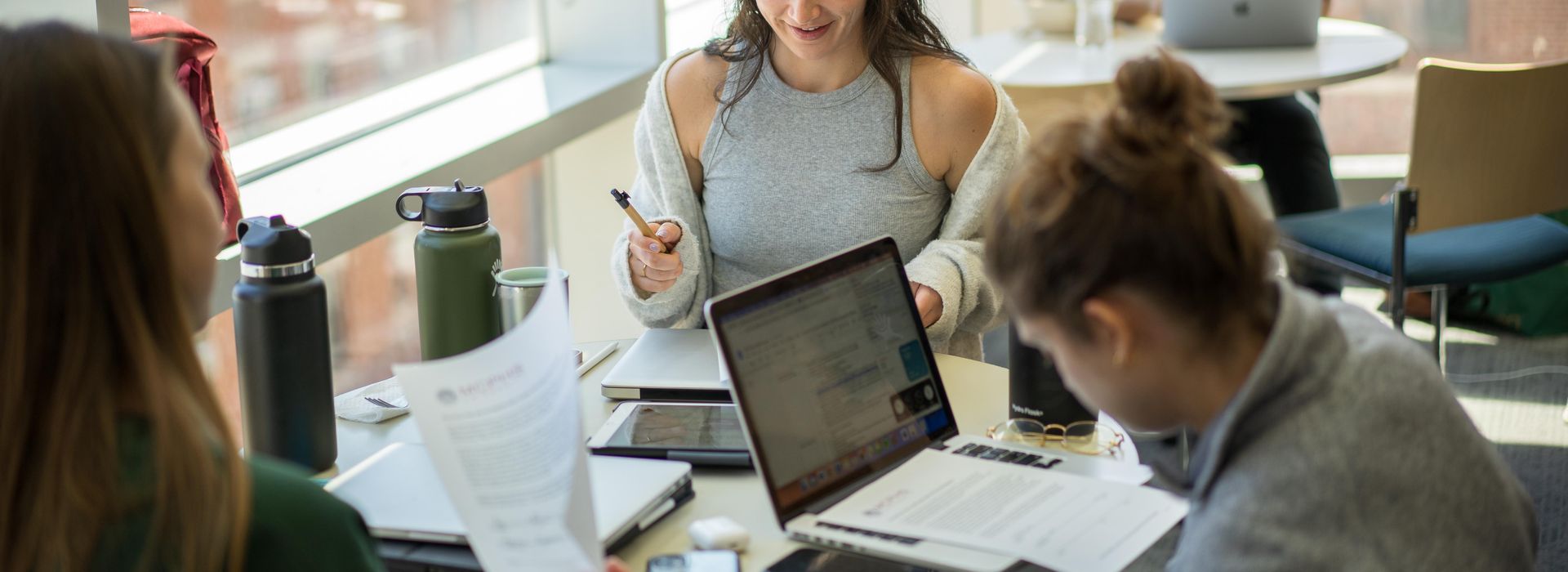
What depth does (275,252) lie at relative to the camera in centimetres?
116

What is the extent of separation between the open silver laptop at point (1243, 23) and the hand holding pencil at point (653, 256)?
2142 mm

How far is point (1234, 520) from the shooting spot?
2.95 ft

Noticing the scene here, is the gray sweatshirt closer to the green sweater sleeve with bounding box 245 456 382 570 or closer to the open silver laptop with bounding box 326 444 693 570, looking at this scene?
the open silver laptop with bounding box 326 444 693 570

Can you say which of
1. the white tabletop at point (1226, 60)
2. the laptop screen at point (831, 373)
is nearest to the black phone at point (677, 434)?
the laptop screen at point (831, 373)

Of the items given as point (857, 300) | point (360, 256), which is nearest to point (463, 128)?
point (360, 256)

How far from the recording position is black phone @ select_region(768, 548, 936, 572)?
1.12 metres

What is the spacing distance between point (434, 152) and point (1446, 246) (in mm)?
1993

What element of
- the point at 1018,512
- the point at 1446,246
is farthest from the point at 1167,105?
the point at 1446,246

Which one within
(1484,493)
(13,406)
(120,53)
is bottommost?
(1484,493)

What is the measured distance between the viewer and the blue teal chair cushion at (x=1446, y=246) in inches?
103

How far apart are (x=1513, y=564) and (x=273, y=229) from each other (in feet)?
3.38

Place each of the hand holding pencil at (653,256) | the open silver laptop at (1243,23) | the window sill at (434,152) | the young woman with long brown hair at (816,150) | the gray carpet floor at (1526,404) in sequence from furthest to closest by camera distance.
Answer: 1. the open silver laptop at (1243,23)
2. the gray carpet floor at (1526,404)
3. the window sill at (434,152)
4. the young woman with long brown hair at (816,150)
5. the hand holding pencil at (653,256)

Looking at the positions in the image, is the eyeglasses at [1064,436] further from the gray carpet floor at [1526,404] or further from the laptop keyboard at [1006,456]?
the gray carpet floor at [1526,404]

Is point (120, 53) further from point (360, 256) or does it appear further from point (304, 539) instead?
point (360, 256)
